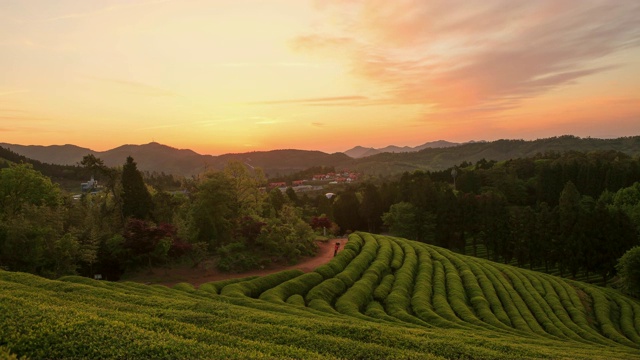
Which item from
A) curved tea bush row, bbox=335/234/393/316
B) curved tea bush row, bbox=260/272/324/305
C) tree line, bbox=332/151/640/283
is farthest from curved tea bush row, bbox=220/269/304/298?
tree line, bbox=332/151/640/283

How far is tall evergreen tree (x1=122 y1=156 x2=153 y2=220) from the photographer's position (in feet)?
145

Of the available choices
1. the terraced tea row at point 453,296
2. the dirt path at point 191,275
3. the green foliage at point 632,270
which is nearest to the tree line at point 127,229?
the dirt path at point 191,275

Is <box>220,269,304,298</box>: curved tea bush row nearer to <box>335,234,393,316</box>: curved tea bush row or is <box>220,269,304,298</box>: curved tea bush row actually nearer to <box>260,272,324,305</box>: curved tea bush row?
<box>260,272,324,305</box>: curved tea bush row

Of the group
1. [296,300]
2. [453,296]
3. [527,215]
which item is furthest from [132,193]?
Result: [527,215]

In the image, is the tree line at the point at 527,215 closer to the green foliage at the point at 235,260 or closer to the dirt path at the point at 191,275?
the dirt path at the point at 191,275

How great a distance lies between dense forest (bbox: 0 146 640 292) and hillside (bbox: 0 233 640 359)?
8.99 metres

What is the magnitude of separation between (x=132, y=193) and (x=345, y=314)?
97.9 feet

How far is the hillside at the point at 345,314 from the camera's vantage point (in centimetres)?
1183

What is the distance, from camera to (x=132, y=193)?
146ft

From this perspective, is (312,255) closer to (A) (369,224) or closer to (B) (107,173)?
(B) (107,173)

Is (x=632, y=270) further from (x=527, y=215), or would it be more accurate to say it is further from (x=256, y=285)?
(x=256, y=285)

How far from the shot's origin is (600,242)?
5928 cm

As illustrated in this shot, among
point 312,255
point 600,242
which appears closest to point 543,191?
point 600,242

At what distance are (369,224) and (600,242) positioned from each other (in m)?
41.6
